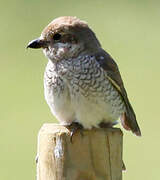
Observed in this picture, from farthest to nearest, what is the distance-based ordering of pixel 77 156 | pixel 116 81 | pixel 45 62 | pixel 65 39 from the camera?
pixel 45 62, pixel 116 81, pixel 65 39, pixel 77 156

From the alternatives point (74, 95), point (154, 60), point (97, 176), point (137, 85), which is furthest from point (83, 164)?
point (154, 60)

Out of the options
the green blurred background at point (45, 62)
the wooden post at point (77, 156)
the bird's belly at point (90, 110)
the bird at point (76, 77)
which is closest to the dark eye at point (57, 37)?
the bird at point (76, 77)

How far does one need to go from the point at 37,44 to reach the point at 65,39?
0.77ft

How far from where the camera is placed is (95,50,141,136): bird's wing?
6.46 metres

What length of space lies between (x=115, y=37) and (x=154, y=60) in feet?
3.34

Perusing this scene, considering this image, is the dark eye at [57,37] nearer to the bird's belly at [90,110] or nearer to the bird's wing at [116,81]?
the bird's wing at [116,81]

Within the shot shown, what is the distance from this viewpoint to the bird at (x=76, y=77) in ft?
20.4

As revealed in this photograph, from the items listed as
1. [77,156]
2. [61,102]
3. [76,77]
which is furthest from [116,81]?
[77,156]

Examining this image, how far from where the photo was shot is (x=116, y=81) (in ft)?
21.6

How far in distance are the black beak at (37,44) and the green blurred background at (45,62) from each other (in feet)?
11.3

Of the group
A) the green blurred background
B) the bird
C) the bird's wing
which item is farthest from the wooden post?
the green blurred background

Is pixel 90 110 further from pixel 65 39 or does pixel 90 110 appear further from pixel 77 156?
pixel 77 156

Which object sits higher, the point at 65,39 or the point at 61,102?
the point at 65,39

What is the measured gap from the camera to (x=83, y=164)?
500 cm
